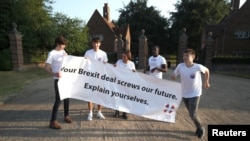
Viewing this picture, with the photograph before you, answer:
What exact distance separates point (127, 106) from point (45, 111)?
112 inches

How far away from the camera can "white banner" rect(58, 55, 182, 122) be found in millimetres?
6273

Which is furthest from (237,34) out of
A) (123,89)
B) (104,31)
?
(123,89)

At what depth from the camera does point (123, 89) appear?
6496 mm

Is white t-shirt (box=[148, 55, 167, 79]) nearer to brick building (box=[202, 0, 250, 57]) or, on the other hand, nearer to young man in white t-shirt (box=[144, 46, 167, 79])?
young man in white t-shirt (box=[144, 46, 167, 79])

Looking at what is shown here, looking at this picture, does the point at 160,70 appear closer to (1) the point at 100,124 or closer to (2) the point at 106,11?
(1) the point at 100,124

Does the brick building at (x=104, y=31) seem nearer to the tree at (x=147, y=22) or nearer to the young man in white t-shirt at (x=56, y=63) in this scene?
the tree at (x=147, y=22)

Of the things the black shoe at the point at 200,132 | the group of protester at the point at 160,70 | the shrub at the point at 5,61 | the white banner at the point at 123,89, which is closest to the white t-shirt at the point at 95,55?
the group of protester at the point at 160,70

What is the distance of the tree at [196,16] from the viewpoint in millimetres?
50750

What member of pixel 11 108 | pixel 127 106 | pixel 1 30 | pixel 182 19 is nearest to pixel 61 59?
pixel 127 106

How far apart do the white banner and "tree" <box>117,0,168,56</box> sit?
47385 millimetres

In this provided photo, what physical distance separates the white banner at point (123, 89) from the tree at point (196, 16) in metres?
46.7

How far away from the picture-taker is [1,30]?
2339cm

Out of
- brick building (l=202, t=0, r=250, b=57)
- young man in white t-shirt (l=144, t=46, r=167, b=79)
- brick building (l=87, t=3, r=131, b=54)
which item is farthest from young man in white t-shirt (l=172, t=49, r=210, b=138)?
brick building (l=87, t=3, r=131, b=54)

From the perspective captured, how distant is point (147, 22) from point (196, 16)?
12230 millimetres
